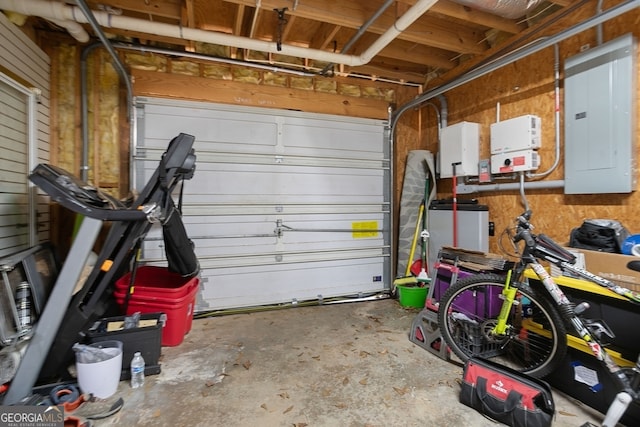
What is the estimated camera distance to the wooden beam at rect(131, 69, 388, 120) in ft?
10.7

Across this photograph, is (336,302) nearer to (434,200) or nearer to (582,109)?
(434,200)

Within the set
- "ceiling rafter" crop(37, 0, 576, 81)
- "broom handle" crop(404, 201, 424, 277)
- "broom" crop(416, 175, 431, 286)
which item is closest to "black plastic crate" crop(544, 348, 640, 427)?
"broom" crop(416, 175, 431, 286)

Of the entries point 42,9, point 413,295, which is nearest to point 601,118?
point 413,295

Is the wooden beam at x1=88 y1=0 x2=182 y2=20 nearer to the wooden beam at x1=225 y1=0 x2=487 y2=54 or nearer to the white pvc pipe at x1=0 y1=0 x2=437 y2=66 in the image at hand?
the white pvc pipe at x1=0 y1=0 x2=437 y2=66

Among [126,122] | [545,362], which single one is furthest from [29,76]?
Answer: [545,362]

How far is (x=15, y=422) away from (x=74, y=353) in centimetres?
54

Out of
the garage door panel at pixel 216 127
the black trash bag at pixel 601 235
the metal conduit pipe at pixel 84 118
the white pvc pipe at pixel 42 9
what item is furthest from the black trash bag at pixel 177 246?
the black trash bag at pixel 601 235

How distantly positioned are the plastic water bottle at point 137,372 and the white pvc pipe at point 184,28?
2802 millimetres

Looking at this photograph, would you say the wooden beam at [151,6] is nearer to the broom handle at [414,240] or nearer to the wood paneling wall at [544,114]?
the wood paneling wall at [544,114]

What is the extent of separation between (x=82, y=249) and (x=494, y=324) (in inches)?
117

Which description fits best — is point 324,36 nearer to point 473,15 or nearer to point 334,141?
point 334,141

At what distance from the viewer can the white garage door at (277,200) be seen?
3.45m

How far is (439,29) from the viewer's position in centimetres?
315

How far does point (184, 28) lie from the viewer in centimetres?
272
